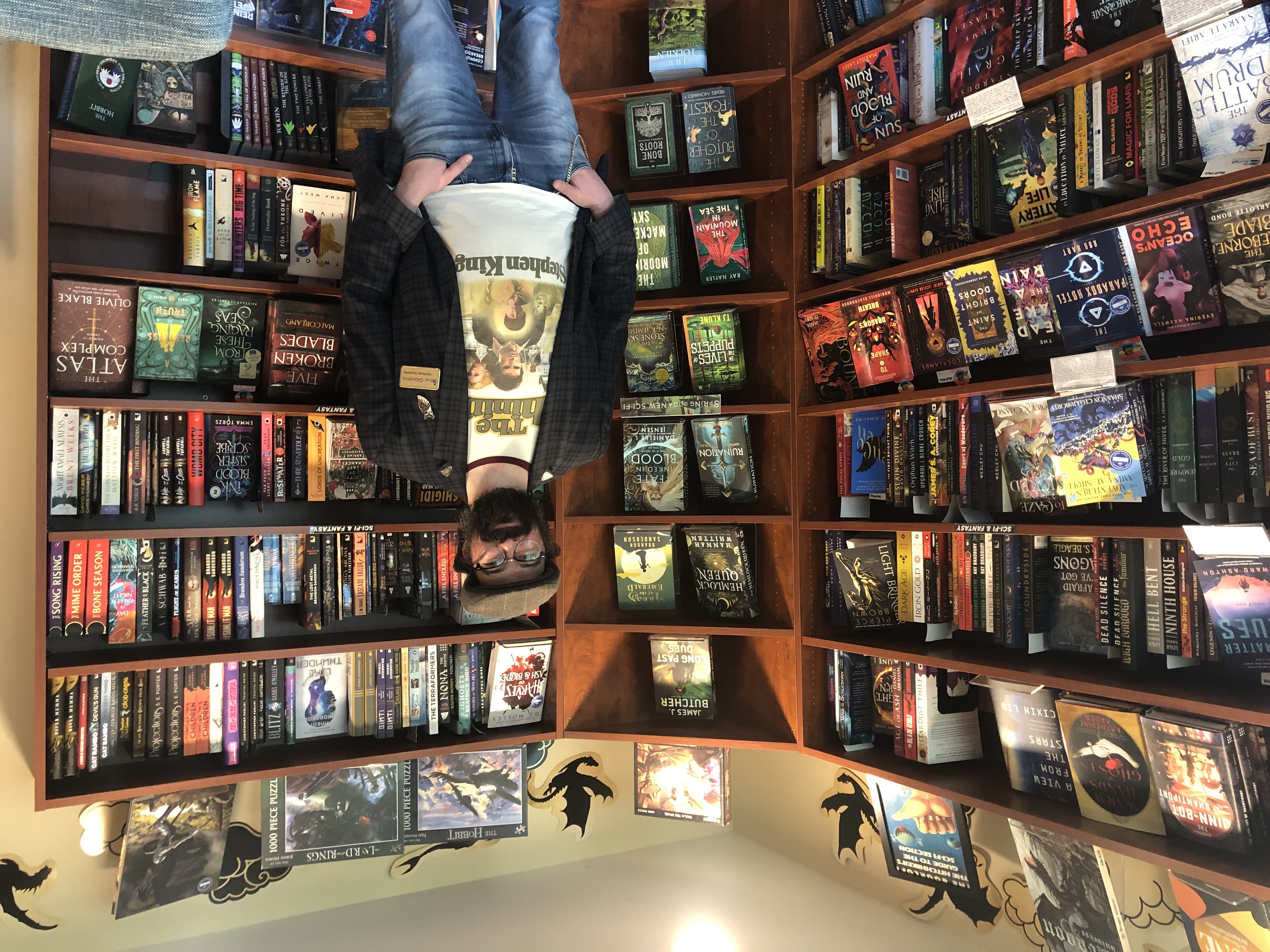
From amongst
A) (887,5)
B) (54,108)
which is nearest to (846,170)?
(887,5)

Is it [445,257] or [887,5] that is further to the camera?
[887,5]

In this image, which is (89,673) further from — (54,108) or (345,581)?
(54,108)

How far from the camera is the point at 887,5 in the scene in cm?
210

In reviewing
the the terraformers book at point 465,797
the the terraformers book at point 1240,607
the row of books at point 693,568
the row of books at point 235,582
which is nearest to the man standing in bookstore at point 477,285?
the row of books at point 235,582

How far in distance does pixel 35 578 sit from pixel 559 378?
1290 millimetres

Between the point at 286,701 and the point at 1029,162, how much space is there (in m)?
2.27

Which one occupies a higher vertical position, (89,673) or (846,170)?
(846,170)

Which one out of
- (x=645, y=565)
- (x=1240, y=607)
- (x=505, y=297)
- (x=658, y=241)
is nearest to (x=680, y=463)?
(x=645, y=565)

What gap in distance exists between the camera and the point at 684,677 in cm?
250

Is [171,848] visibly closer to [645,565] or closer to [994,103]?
[645,565]

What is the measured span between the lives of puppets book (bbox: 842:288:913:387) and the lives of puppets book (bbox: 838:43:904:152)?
39 centimetres

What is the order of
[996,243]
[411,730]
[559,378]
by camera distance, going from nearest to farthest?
[996,243], [559,378], [411,730]

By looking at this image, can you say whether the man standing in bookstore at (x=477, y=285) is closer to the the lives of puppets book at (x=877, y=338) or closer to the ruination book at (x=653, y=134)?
the ruination book at (x=653, y=134)

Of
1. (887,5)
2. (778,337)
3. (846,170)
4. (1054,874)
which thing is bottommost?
(1054,874)
